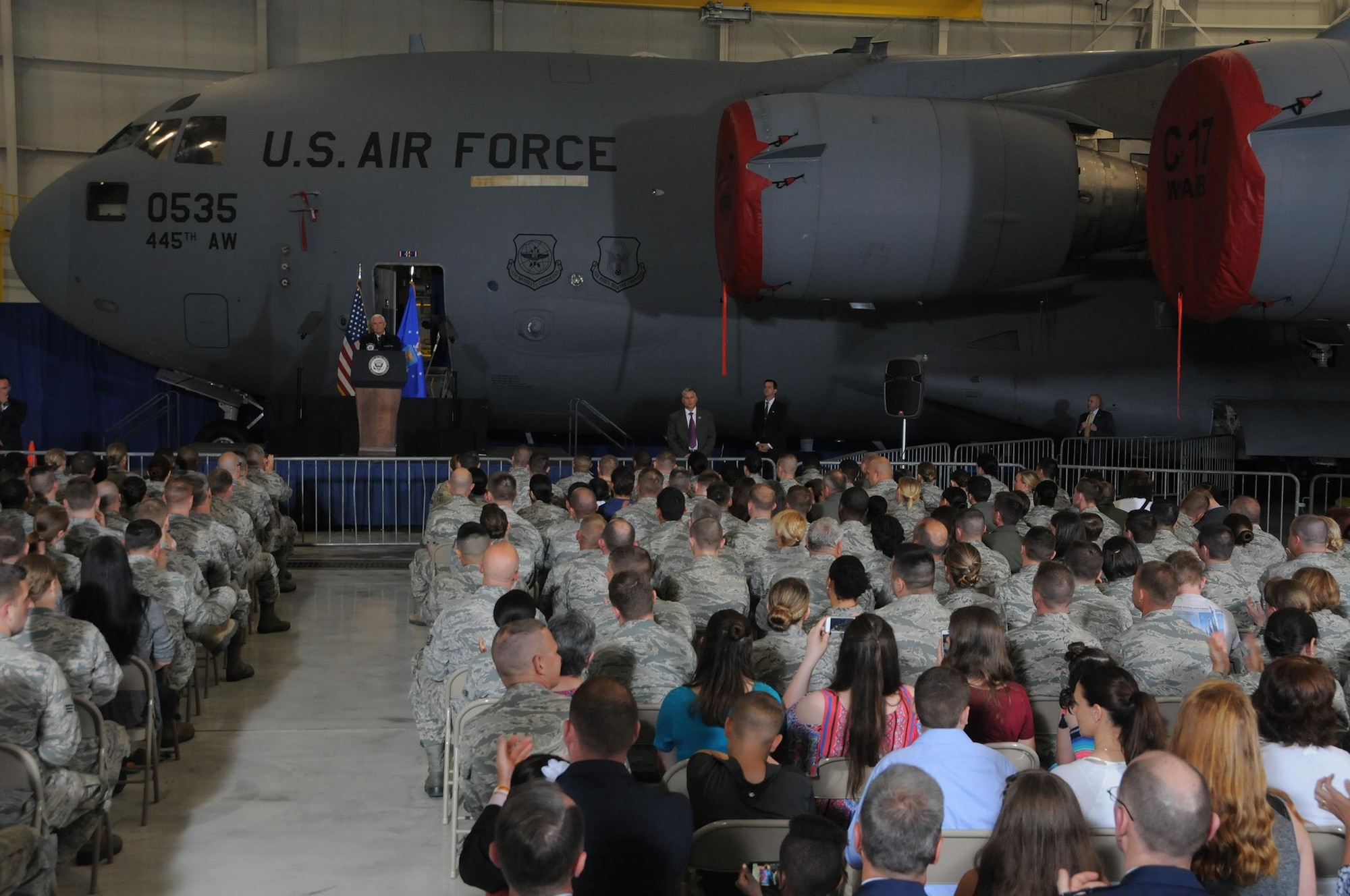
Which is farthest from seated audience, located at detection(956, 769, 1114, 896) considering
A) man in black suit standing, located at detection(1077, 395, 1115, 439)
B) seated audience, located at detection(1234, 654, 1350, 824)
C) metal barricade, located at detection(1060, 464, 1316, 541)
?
man in black suit standing, located at detection(1077, 395, 1115, 439)

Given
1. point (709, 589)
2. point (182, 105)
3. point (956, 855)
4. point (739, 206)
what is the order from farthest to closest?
point (182, 105), point (739, 206), point (709, 589), point (956, 855)

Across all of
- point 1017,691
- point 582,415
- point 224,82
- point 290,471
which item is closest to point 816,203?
point 582,415

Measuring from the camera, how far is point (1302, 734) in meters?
3.91

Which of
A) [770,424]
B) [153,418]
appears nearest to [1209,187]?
[770,424]

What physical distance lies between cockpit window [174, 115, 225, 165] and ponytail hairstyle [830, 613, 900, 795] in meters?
12.1

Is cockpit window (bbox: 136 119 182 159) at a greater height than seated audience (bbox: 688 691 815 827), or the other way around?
cockpit window (bbox: 136 119 182 159)

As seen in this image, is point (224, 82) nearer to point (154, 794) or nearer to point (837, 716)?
point (154, 794)

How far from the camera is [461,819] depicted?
5.41 m

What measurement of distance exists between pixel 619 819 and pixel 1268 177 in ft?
31.5

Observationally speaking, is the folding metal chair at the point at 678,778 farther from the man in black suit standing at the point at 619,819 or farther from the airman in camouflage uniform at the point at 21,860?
the airman in camouflage uniform at the point at 21,860

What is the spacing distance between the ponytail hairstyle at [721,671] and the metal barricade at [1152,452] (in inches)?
433

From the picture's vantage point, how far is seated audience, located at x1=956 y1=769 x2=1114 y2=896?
9.87ft

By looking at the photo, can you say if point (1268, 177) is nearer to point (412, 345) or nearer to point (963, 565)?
point (963, 565)

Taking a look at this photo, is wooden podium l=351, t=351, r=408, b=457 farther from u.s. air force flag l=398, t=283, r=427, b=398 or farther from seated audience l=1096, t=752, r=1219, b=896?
seated audience l=1096, t=752, r=1219, b=896
